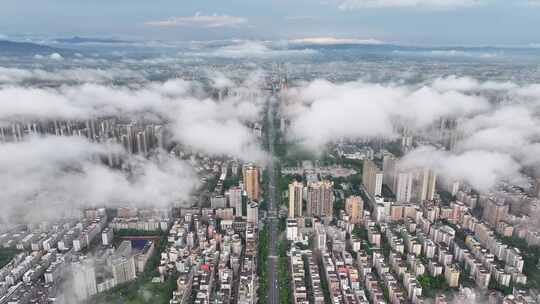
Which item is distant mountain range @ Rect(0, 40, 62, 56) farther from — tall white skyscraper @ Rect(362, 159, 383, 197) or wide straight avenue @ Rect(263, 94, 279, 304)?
tall white skyscraper @ Rect(362, 159, 383, 197)

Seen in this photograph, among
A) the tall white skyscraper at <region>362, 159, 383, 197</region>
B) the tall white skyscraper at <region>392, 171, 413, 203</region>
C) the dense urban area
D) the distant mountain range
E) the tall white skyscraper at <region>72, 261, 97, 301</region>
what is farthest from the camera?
the distant mountain range

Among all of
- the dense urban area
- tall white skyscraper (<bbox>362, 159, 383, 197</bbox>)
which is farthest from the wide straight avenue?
tall white skyscraper (<bbox>362, 159, 383, 197</bbox>)

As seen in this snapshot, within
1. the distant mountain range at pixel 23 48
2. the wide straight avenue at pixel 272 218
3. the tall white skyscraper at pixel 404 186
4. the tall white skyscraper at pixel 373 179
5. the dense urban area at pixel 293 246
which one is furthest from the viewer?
the distant mountain range at pixel 23 48

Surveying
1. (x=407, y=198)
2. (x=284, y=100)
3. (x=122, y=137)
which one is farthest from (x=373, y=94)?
(x=122, y=137)

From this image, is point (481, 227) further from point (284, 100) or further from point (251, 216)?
point (284, 100)

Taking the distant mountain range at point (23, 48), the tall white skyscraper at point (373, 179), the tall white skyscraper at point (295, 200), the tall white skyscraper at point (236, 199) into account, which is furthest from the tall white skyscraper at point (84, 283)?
the distant mountain range at point (23, 48)

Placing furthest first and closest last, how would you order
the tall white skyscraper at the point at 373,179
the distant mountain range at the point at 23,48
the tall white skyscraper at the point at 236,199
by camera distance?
the distant mountain range at the point at 23,48, the tall white skyscraper at the point at 373,179, the tall white skyscraper at the point at 236,199

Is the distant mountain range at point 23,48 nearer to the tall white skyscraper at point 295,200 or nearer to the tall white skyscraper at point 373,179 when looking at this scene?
the tall white skyscraper at point 295,200

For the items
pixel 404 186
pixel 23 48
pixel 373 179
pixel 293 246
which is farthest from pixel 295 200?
pixel 23 48
